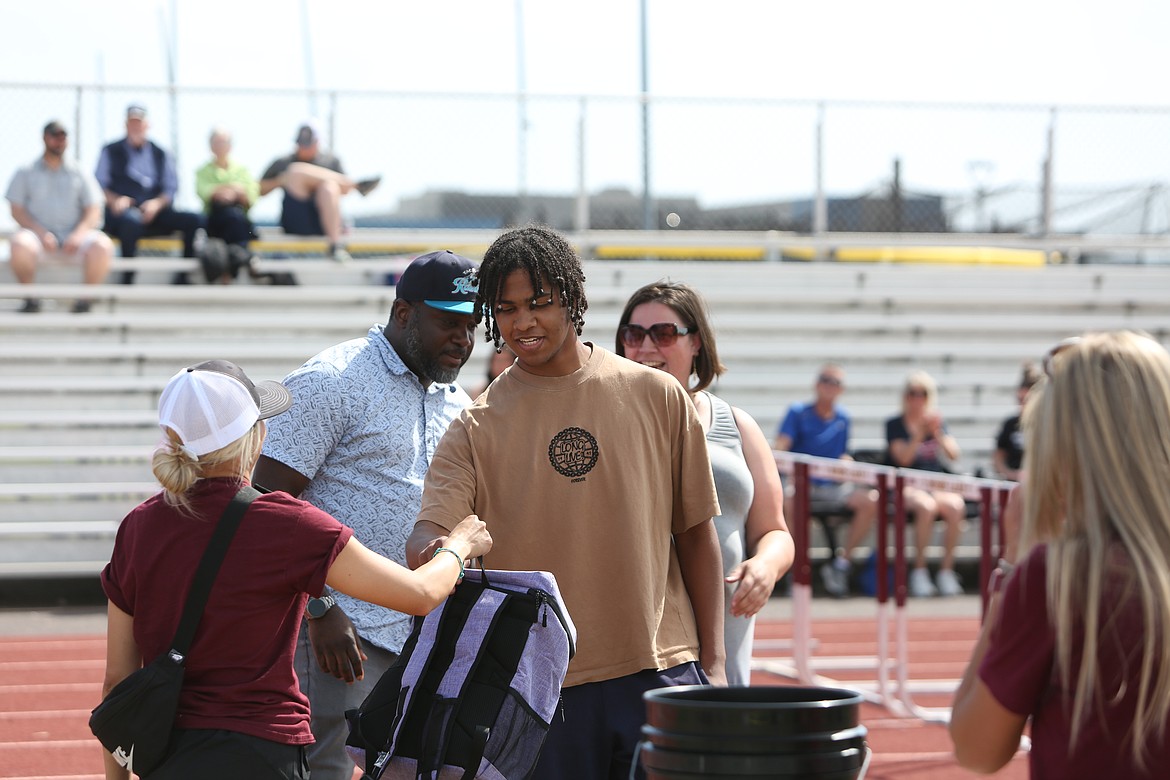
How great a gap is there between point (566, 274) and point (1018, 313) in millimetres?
12329

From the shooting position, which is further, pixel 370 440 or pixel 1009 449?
pixel 1009 449

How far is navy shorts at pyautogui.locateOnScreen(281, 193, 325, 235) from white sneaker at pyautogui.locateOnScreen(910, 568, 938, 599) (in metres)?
6.32

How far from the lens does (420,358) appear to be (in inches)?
146

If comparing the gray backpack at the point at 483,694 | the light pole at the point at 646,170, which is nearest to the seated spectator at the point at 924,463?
the light pole at the point at 646,170

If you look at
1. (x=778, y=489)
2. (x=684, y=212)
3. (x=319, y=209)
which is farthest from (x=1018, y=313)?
(x=778, y=489)

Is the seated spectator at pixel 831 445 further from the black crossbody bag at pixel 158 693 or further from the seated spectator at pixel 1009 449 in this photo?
the black crossbody bag at pixel 158 693

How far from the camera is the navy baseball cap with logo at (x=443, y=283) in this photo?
12.1ft

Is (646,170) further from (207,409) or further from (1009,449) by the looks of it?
(207,409)

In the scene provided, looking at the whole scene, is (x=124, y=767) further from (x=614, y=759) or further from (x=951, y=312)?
(x=951, y=312)

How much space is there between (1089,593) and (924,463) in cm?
918

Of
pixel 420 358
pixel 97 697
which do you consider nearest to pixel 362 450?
pixel 420 358

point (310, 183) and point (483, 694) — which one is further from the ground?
point (310, 183)

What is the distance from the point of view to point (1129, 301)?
14.5 m

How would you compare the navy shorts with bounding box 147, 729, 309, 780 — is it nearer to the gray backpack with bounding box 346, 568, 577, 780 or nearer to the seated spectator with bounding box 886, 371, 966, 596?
the gray backpack with bounding box 346, 568, 577, 780
